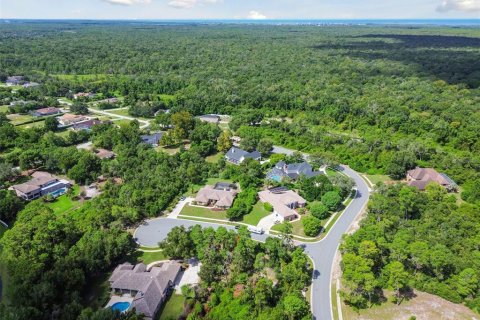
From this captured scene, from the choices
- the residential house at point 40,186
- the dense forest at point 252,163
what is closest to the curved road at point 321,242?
the dense forest at point 252,163

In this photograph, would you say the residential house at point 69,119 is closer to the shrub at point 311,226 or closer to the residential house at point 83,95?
the residential house at point 83,95

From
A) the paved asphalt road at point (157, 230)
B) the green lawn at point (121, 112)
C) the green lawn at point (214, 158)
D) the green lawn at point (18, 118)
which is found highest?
the green lawn at point (18, 118)

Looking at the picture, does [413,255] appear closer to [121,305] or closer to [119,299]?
[121,305]

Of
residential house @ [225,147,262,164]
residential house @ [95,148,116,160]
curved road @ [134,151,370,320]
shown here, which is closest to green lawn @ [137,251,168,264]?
curved road @ [134,151,370,320]

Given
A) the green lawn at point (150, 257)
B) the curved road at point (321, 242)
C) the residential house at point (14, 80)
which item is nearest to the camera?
the curved road at point (321, 242)

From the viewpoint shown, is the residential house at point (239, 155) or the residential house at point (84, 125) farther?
the residential house at point (84, 125)

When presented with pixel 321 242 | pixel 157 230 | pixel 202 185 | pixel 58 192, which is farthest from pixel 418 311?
pixel 58 192
